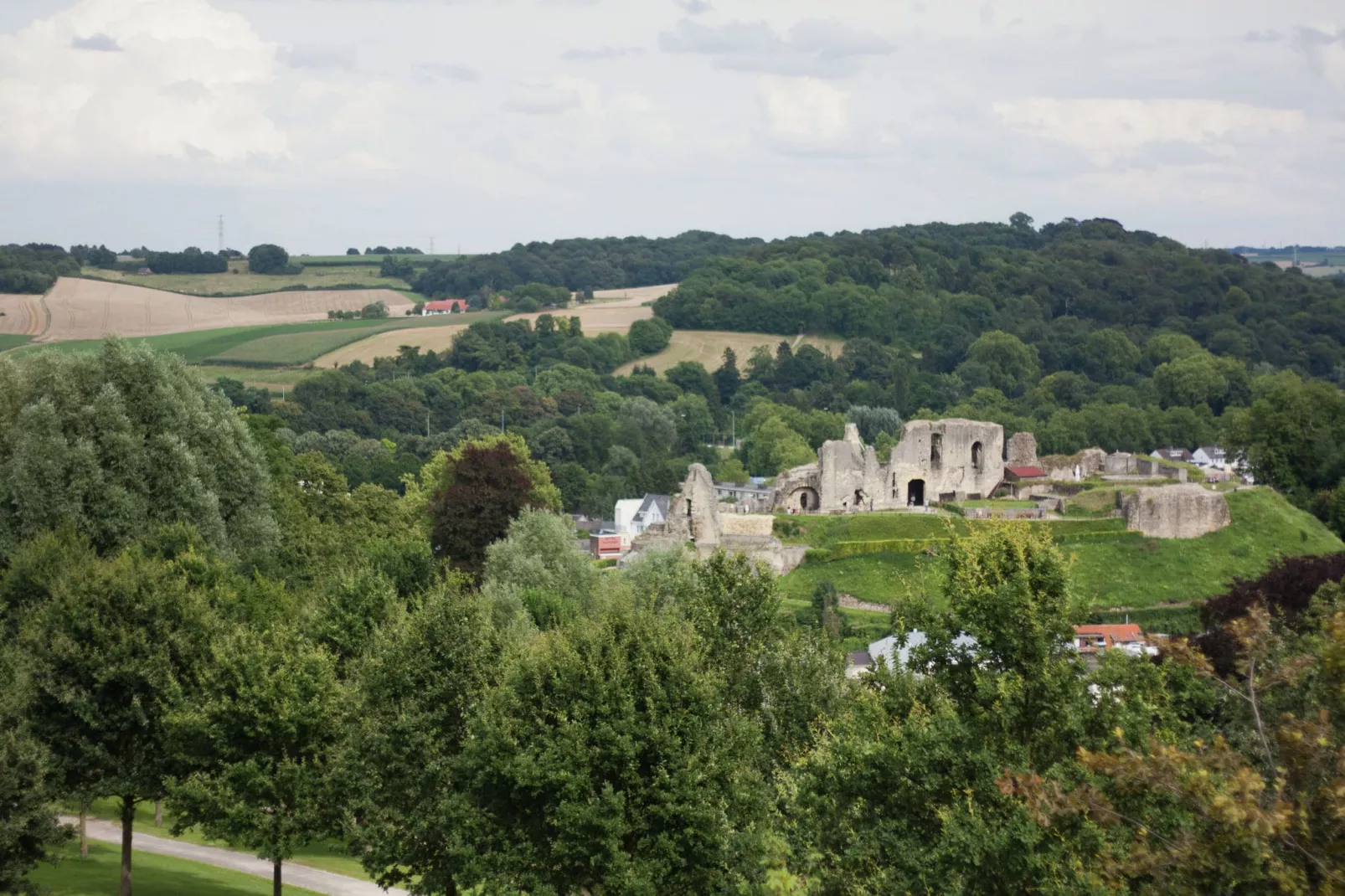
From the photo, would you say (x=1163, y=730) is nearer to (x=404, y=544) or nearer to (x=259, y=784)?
(x=259, y=784)

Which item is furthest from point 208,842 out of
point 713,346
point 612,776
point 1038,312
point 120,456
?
point 1038,312

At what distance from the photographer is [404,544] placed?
52406 mm

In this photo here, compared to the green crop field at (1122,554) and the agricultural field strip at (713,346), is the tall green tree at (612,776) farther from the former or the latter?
the agricultural field strip at (713,346)

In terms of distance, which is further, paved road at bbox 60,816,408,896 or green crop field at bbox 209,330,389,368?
green crop field at bbox 209,330,389,368

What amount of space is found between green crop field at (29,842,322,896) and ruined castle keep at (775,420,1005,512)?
145 feet

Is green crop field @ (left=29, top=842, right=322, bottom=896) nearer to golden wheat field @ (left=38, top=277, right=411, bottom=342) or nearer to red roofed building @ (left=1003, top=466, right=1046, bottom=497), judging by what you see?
red roofed building @ (left=1003, top=466, right=1046, bottom=497)

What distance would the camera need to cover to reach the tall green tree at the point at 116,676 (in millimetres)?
32094

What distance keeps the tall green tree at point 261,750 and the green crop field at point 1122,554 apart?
34.8 meters

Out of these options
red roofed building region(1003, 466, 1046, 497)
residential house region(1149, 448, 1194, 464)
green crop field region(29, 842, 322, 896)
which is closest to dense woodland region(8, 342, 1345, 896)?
green crop field region(29, 842, 322, 896)

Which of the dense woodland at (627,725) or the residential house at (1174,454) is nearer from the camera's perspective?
the dense woodland at (627,725)

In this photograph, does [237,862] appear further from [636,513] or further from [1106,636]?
[636,513]

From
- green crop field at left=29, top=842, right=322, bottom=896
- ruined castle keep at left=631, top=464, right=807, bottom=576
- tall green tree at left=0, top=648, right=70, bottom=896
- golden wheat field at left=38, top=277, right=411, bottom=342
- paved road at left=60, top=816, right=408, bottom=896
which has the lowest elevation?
paved road at left=60, top=816, right=408, bottom=896

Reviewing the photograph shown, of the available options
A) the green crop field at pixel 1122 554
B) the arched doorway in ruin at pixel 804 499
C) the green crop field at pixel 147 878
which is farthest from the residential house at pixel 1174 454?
the green crop field at pixel 147 878

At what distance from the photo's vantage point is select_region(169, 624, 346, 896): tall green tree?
29.5 meters
